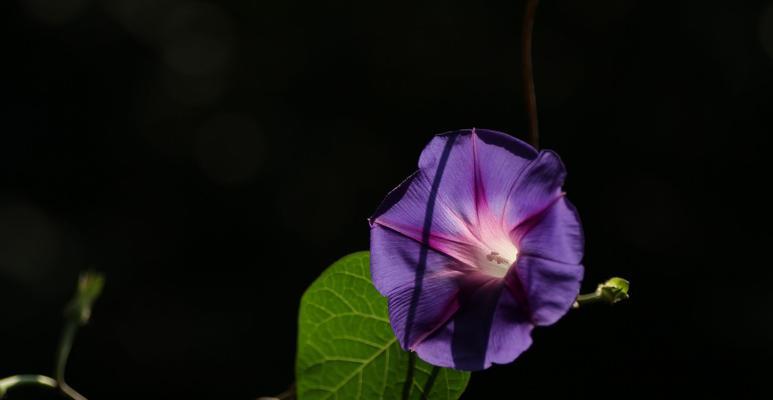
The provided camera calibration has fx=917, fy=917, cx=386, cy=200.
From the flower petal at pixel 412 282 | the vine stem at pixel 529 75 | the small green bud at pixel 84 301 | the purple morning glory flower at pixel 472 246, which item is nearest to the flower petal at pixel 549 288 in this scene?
the purple morning glory flower at pixel 472 246

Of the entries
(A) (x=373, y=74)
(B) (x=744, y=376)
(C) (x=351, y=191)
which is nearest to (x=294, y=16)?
(A) (x=373, y=74)

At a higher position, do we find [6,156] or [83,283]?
[83,283]

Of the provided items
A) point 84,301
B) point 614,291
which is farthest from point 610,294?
point 84,301

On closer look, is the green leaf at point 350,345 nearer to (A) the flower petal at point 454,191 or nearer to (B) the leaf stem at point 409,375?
(B) the leaf stem at point 409,375

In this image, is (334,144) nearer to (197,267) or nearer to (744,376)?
(197,267)

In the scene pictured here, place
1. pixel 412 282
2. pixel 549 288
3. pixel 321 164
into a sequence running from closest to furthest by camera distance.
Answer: pixel 549 288 < pixel 412 282 < pixel 321 164

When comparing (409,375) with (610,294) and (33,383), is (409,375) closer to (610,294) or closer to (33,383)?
(610,294)

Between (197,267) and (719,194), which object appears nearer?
(719,194)
